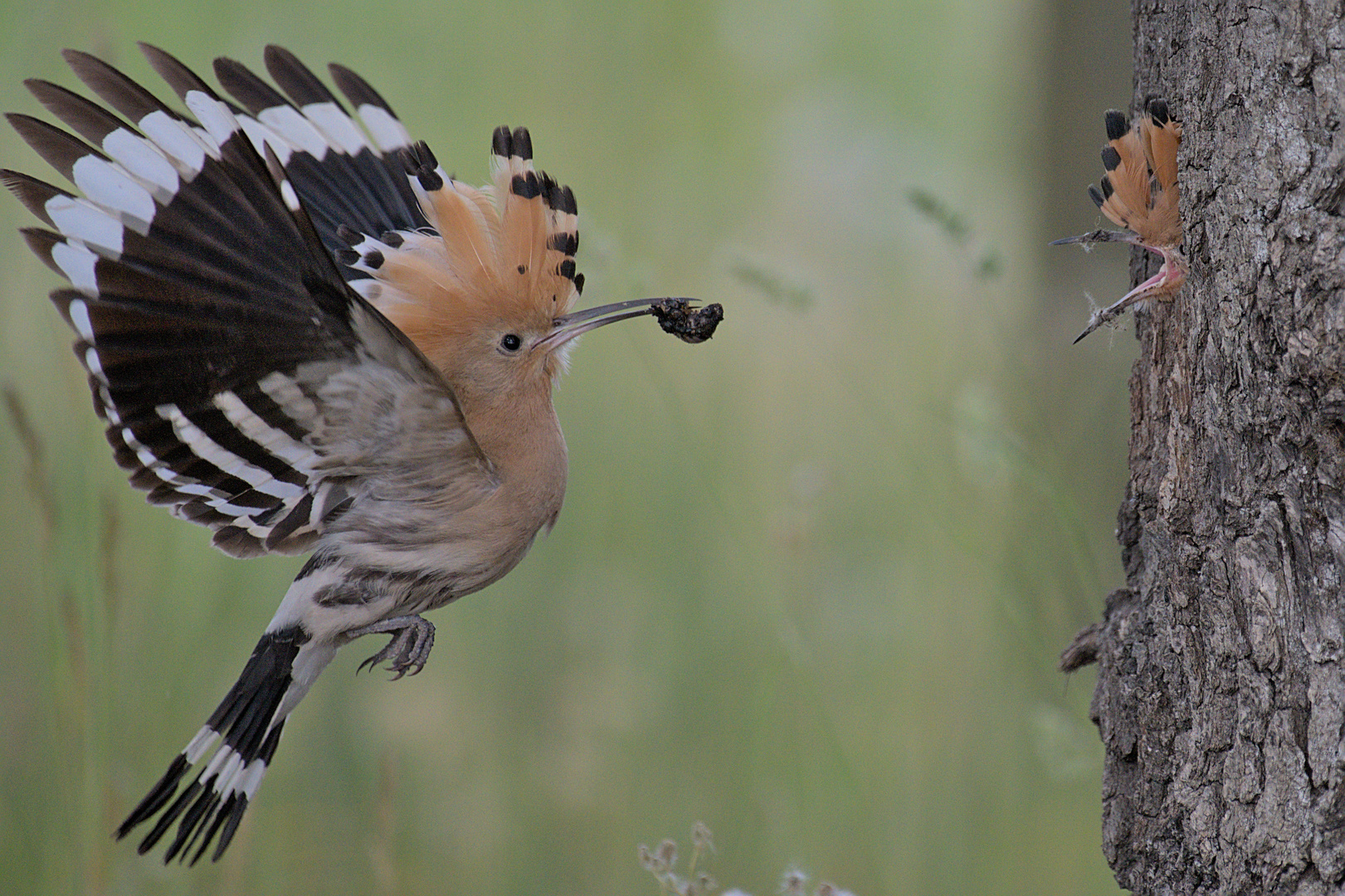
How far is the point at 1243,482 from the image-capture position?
1.17 meters

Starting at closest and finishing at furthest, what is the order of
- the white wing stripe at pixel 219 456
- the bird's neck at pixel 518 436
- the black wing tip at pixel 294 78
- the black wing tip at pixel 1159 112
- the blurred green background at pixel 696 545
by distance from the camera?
1. the black wing tip at pixel 1159 112
2. the white wing stripe at pixel 219 456
3. the bird's neck at pixel 518 436
4. the black wing tip at pixel 294 78
5. the blurred green background at pixel 696 545

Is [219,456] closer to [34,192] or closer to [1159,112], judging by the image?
[34,192]

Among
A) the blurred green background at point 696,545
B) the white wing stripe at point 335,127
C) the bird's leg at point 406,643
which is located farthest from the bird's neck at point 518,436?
the blurred green background at point 696,545

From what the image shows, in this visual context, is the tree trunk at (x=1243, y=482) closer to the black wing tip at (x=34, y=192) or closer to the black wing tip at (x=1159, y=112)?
the black wing tip at (x=1159, y=112)

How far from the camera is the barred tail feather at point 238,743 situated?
1.49m

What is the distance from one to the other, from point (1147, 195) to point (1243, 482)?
0.32 m

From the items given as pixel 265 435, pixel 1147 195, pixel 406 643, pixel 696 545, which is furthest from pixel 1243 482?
pixel 696 545

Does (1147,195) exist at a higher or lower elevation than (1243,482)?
higher

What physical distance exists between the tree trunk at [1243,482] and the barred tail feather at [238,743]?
3.33 feet

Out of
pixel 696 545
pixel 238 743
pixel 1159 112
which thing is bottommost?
pixel 238 743

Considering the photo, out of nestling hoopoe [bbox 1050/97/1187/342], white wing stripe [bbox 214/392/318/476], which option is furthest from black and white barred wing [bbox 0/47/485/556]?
nestling hoopoe [bbox 1050/97/1187/342]

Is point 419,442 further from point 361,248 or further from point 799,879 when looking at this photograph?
point 799,879

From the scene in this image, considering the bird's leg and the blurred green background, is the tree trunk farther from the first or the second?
the bird's leg

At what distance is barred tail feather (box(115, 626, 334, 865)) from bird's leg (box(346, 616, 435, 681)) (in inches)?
5.2
